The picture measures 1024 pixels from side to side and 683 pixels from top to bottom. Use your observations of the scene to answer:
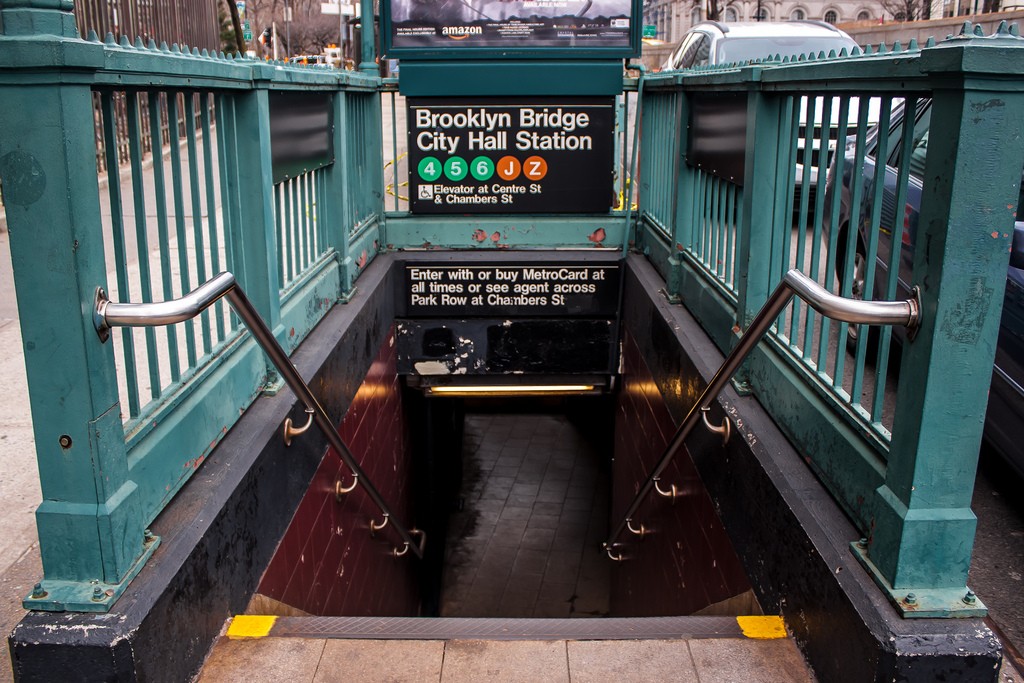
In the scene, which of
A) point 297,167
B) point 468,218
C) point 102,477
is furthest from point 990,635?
point 468,218

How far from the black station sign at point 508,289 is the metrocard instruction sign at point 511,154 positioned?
44 cm

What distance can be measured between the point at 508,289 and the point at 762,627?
425 cm

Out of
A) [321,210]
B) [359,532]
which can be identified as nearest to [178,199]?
[321,210]

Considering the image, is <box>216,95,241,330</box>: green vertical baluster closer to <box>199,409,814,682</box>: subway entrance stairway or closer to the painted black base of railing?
<box>199,409,814,682</box>: subway entrance stairway

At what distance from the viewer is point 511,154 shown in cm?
671

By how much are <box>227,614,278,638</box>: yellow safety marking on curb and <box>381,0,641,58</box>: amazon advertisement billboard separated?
4538mm

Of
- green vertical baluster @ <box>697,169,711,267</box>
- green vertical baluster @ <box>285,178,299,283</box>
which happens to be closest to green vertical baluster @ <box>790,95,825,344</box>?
green vertical baluster @ <box>697,169,711,267</box>

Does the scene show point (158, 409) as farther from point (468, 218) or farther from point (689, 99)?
point (468, 218)

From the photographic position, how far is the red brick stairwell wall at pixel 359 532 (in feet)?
12.0

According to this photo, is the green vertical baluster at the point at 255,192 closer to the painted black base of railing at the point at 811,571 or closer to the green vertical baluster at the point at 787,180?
the painted black base of railing at the point at 811,571

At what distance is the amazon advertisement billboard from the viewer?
6.48 meters

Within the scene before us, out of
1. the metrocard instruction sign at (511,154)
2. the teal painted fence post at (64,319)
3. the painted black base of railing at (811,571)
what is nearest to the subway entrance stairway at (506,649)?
the painted black base of railing at (811,571)

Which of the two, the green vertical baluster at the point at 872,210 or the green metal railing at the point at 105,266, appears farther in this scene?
the green vertical baluster at the point at 872,210

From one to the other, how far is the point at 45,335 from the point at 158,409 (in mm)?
591
